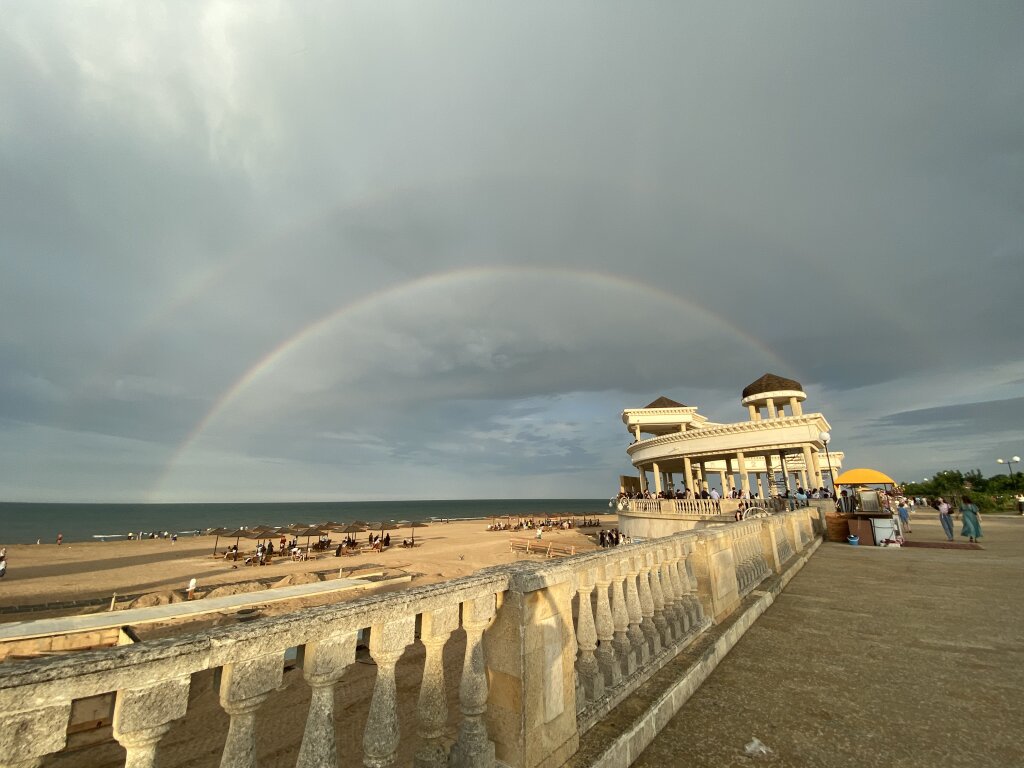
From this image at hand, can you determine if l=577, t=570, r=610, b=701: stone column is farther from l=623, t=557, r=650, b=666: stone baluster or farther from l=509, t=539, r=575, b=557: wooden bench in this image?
l=509, t=539, r=575, b=557: wooden bench

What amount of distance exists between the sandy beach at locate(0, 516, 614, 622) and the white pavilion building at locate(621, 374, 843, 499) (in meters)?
13.1

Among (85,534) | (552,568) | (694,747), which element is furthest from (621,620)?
(85,534)

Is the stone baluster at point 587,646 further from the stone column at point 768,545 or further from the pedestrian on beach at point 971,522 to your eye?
the pedestrian on beach at point 971,522

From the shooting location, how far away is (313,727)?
175 centimetres

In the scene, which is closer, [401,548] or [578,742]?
[578,742]

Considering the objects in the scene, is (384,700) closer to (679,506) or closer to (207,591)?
(207,591)

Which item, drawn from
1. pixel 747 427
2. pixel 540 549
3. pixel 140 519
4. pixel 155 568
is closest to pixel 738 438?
pixel 747 427

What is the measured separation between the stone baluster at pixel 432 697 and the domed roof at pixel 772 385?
120 feet

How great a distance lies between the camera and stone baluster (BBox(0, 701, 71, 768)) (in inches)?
47.4

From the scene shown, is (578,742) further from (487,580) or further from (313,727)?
(313,727)

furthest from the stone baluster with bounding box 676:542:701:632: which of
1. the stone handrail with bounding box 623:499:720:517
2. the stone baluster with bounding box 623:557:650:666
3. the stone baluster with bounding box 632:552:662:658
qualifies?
the stone handrail with bounding box 623:499:720:517

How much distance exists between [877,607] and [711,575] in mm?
3783

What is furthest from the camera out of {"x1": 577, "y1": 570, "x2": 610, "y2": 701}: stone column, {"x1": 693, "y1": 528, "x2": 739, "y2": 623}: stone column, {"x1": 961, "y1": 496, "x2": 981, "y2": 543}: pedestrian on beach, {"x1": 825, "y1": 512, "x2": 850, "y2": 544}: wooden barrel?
{"x1": 825, "y1": 512, "x2": 850, "y2": 544}: wooden barrel

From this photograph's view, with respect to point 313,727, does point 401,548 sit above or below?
below
